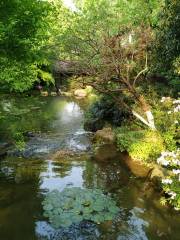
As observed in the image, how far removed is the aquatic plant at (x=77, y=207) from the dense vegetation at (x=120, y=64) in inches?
83.8

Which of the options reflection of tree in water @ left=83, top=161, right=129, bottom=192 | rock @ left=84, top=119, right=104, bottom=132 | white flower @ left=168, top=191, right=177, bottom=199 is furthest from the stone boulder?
white flower @ left=168, top=191, right=177, bottom=199

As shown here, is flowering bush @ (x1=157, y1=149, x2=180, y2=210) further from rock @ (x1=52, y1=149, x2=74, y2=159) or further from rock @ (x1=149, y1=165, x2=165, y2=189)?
rock @ (x1=52, y1=149, x2=74, y2=159)

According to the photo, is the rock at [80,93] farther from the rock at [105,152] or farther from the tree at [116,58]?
the rock at [105,152]

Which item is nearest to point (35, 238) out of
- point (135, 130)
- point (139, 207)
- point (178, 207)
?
point (139, 207)

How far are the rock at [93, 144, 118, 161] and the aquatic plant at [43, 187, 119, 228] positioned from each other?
4701mm

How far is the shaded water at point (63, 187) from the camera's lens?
10055 mm

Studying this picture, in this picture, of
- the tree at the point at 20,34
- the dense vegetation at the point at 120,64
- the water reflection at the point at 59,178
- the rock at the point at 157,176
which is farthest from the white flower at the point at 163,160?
the tree at the point at 20,34

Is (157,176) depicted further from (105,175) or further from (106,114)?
(106,114)

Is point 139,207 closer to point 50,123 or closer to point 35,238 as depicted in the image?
point 35,238

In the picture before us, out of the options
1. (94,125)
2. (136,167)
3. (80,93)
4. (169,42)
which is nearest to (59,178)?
(136,167)

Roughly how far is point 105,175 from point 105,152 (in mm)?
3048

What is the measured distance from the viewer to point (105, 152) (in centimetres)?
1769

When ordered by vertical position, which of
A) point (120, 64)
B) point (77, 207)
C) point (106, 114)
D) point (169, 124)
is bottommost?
point (77, 207)

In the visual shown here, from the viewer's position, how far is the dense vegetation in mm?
10930
